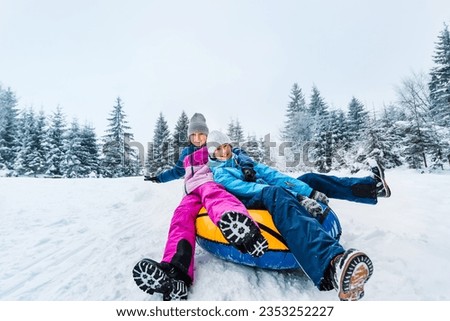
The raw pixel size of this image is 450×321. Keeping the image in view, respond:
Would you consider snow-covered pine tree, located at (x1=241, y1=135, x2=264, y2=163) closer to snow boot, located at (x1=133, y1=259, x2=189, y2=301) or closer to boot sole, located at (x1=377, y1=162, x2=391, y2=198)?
boot sole, located at (x1=377, y1=162, x2=391, y2=198)

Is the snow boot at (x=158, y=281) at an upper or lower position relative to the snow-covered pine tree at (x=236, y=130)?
lower

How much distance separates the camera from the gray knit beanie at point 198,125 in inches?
166

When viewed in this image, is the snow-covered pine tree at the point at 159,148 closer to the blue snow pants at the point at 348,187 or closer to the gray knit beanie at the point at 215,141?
the gray knit beanie at the point at 215,141

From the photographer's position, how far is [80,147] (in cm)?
2245

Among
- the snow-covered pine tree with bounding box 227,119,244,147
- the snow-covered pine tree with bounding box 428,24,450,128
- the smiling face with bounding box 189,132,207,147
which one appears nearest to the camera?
the smiling face with bounding box 189,132,207,147

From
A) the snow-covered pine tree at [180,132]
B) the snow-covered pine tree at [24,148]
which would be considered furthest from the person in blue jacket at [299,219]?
the snow-covered pine tree at [24,148]

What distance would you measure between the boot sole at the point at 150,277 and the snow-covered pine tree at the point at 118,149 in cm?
2337

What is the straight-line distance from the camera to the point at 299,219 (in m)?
1.88

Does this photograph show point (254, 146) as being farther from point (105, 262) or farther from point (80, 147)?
point (105, 262)

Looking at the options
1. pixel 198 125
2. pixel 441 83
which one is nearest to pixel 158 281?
pixel 198 125

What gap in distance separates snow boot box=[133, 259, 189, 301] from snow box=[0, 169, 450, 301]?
0.13 meters

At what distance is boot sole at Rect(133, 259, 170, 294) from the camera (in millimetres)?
1683

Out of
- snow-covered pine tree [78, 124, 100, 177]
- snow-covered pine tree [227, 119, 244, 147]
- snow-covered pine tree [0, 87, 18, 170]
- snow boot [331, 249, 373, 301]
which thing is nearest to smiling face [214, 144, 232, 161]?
snow boot [331, 249, 373, 301]
